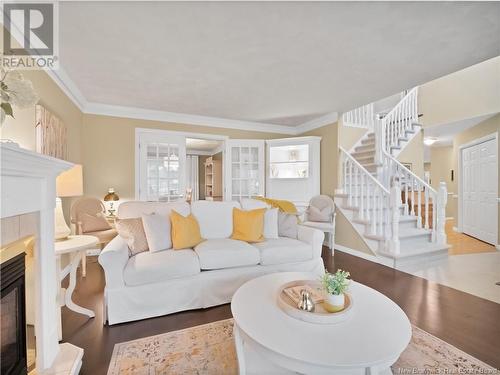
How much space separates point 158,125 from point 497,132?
20.8 feet

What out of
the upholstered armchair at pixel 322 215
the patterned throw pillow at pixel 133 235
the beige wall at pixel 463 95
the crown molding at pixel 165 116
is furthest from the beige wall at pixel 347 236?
the beige wall at pixel 463 95

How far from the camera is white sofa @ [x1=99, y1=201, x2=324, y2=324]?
1983mm

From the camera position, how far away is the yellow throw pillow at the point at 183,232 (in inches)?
96.0

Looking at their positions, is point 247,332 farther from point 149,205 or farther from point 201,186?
point 201,186

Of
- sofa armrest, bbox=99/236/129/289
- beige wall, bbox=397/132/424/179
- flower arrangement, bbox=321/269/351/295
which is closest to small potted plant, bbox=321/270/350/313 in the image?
flower arrangement, bbox=321/269/351/295

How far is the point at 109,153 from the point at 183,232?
2.58 m

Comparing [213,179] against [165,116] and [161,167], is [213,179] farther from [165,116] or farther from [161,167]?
[165,116]

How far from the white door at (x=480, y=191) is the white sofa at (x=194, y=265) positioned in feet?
14.2

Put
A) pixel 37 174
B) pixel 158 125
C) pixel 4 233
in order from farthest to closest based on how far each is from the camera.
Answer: pixel 158 125, pixel 37 174, pixel 4 233

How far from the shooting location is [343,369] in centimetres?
103

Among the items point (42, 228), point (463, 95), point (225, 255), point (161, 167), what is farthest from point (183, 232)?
point (463, 95)

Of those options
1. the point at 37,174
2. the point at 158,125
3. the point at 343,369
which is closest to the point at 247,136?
the point at 158,125

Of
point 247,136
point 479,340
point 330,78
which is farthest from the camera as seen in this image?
point 247,136

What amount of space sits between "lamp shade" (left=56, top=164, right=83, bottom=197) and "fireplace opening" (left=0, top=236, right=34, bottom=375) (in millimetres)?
1119
